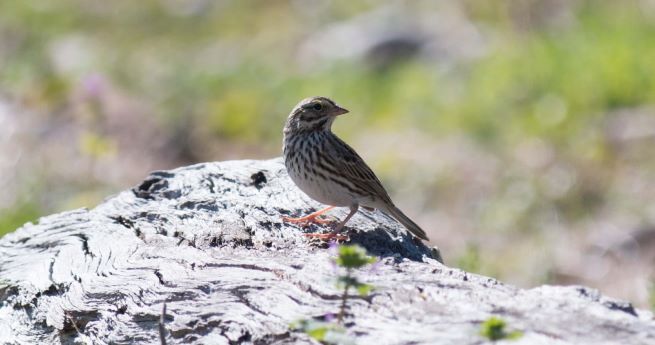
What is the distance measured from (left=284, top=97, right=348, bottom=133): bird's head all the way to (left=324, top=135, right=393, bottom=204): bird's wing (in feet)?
0.69

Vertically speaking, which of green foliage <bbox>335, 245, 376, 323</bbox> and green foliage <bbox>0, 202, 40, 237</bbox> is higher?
green foliage <bbox>0, 202, 40, 237</bbox>

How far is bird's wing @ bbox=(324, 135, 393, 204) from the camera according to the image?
23.2 ft

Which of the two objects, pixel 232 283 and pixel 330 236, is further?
pixel 330 236

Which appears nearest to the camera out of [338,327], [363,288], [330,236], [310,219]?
[363,288]

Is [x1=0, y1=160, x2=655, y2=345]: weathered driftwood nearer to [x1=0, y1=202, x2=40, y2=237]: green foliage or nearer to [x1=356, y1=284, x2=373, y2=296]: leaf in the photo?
[x1=356, y1=284, x2=373, y2=296]: leaf

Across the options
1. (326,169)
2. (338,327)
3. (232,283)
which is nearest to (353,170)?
(326,169)

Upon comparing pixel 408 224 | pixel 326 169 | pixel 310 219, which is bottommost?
pixel 310 219

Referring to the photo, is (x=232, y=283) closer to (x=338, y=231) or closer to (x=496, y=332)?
(x=338, y=231)

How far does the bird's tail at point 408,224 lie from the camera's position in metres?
6.62

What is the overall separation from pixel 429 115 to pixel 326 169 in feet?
24.5

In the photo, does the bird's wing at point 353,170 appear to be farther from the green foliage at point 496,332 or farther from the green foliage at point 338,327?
the green foliage at point 496,332

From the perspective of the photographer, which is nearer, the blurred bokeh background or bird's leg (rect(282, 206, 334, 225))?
bird's leg (rect(282, 206, 334, 225))

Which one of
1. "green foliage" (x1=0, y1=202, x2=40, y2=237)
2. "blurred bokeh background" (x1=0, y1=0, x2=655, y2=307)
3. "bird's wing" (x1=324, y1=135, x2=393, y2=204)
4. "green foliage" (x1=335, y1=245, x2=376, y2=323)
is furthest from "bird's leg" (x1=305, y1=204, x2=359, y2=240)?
"green foliage" (x1=0, y1=202, x2=40, y2=237)

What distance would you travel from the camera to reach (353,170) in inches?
282
